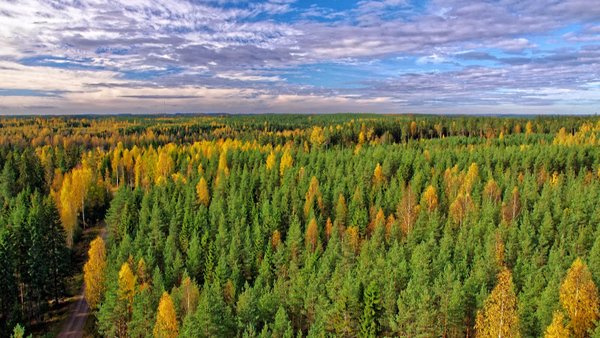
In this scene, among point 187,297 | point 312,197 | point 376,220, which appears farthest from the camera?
point 312,197

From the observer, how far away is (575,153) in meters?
111

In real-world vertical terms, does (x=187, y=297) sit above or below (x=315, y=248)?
above

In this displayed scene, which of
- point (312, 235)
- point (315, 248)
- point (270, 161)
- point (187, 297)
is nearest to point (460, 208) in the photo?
point (312, 235)

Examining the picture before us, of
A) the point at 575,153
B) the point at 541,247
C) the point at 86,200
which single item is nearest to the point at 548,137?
the point at 575,153

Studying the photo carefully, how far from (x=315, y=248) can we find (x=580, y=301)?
3576 cm

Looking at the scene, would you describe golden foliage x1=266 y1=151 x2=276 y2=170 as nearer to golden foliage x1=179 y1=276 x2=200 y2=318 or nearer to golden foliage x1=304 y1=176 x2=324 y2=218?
golden foliage x1=304 y1=176 x2=324 y2=218

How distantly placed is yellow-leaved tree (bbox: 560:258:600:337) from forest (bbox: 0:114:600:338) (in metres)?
0.15

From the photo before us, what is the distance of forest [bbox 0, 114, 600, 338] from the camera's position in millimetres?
39875

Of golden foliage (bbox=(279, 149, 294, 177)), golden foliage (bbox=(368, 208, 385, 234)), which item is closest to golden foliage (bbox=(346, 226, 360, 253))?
golden foliage (bbox=(368, 208, 385, 234))

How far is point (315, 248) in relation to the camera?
65688 mm

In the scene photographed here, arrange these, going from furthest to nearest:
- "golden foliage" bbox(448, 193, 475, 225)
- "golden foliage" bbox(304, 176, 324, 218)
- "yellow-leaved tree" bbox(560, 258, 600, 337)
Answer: "golden foliage" bbox(304, 176, 324, 218) → "golden foliage" bbox(448, 193, 475, 225) → "yellow-leaved tree" bbox(560, 258, 600, 337)

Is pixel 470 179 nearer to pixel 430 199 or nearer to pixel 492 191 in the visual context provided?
pixel 492 191

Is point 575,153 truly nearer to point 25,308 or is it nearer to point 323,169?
point 323,169

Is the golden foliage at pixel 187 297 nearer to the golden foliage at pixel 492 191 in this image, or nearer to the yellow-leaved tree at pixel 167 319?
the yellow-leaved tree at pixel 167 319
